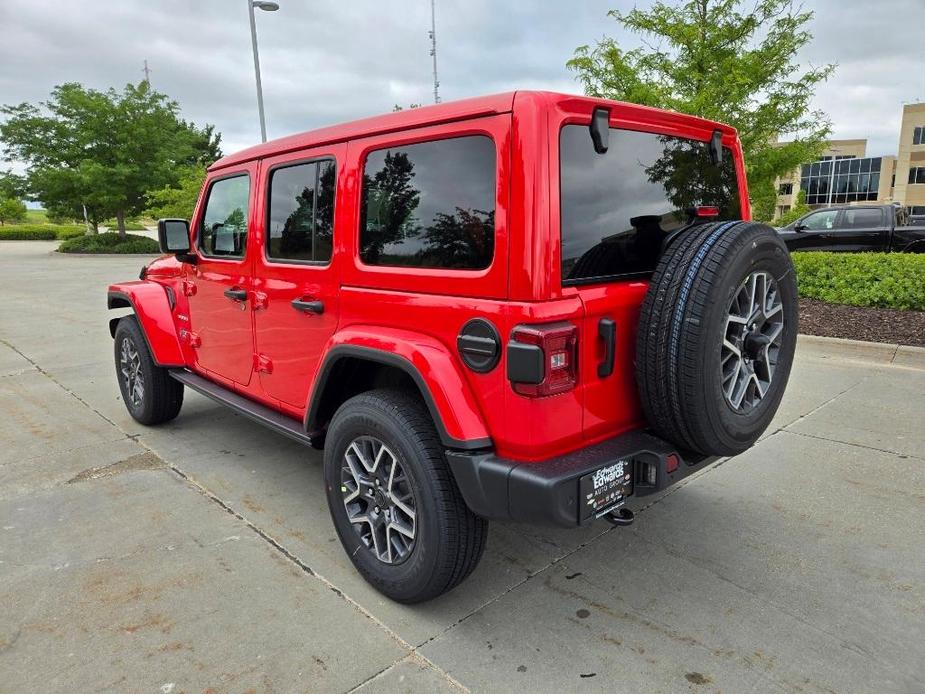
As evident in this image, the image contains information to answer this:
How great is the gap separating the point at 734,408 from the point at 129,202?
94.6 feet

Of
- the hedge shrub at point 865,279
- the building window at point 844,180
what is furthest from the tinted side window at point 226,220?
the building window at point 844,180

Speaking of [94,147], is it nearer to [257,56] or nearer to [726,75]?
[257,56]

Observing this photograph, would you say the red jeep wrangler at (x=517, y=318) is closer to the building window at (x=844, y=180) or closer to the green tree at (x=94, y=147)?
the green tree at (x=94, y=147)

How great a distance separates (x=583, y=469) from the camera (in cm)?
212

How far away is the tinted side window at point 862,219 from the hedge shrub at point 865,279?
3.69 metres

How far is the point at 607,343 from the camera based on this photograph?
2.25 metres

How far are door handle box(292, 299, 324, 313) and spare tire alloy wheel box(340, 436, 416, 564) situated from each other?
660 millimetres

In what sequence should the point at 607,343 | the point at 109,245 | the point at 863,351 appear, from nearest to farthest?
the point at 607,343, the point at 863,351, the point at 109,245

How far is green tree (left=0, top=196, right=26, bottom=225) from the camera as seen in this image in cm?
5444

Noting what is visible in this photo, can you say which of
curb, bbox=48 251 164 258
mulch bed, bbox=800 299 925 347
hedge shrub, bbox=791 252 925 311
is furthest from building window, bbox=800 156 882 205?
mulch bed, bbox=800 299 925 347

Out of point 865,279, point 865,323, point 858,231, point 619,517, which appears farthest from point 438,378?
point 858,231

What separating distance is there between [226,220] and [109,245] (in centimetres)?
2744

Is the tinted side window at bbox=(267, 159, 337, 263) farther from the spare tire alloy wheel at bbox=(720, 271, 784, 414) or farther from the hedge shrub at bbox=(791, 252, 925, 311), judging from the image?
the hedge shrub at bbox=(791, 252, 925, 311)

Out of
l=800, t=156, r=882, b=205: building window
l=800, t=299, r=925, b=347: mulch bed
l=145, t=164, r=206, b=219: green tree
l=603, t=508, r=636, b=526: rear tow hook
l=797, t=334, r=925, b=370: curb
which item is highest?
l=800, t=156, r=882, b=205: building window
